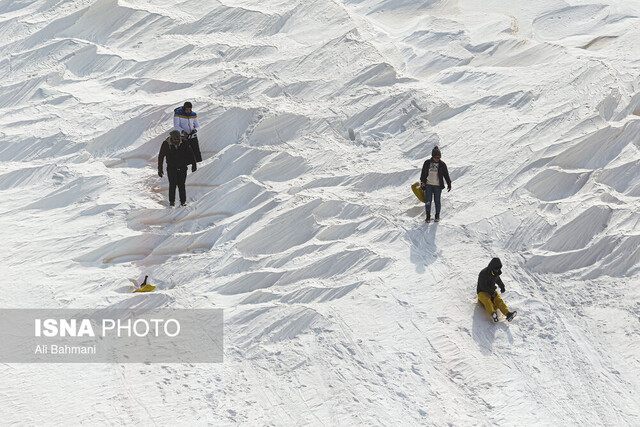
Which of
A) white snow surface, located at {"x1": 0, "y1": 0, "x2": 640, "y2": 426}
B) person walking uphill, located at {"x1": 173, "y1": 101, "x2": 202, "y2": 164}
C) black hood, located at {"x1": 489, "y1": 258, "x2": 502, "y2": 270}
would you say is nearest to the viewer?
white snow surface, located at {"x1": 0, "y1": 0, "x2": 640, "y2": 426}

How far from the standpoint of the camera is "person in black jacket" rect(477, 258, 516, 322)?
9938 mm

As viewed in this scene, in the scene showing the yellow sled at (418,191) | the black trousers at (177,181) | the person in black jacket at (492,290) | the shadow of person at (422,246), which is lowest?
the person in black jacket at (492,290)

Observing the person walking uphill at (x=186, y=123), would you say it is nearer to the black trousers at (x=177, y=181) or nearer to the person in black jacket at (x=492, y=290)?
the black trousers at (x=177, y=181)

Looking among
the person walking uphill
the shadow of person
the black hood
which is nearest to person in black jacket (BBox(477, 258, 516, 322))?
the black hood

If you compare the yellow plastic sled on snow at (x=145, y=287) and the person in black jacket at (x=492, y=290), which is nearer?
the person in black jacket at (x=492, y=290)

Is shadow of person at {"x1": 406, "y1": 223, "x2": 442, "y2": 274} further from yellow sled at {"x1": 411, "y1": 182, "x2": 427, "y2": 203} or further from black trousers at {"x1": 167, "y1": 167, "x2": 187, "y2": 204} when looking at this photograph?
black trousers at {"x1": 167, "y1": 167, "x2": 187, "y2": 204}

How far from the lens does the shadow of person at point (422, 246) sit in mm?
10758

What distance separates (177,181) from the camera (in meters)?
11.5

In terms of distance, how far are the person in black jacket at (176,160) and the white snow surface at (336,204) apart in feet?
1.13

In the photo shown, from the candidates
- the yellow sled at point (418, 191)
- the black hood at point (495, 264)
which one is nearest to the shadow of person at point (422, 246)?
the yellow sled at point (418, 191)

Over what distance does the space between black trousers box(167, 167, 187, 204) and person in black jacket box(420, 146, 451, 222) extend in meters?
3.32

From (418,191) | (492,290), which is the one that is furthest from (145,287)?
(492,290)

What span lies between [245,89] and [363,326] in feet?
16.8

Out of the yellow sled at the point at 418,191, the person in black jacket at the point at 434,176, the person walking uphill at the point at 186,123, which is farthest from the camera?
the person walking uphill at the point at 186,123
